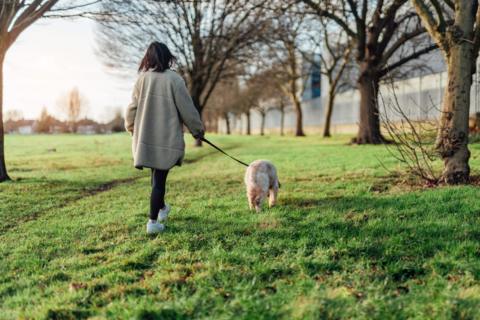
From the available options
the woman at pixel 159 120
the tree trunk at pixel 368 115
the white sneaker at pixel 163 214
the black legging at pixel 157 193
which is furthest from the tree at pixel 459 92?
the tree trunk at pixel 368 115

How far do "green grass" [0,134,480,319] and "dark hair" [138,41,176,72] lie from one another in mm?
2054

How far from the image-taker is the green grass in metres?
3.51

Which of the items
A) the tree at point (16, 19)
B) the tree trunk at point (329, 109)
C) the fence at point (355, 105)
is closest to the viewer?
the tree at point (16, 19)

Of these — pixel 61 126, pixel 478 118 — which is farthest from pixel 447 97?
pixel 61 126

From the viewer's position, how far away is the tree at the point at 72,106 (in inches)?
3883

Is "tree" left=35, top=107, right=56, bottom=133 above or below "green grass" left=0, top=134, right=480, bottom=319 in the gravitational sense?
above

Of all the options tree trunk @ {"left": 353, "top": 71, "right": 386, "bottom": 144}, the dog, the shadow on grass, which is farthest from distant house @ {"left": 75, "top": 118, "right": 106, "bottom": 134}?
the shadow on grass

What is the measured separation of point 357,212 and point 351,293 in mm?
2664

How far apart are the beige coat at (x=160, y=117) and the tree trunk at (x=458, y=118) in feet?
15.4

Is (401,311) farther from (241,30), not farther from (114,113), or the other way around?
(114,113)

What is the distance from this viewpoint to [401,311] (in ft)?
11.0

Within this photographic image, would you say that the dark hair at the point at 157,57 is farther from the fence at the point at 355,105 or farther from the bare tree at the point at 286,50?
the bare tree at the point at 286,50

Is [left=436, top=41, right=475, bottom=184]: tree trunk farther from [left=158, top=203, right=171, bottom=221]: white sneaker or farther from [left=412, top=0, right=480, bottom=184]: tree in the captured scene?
[left=158, top=203, right=171, bottom=221]: white sneaker

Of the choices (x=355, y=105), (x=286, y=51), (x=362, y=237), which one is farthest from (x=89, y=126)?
(x=362, y=237)
